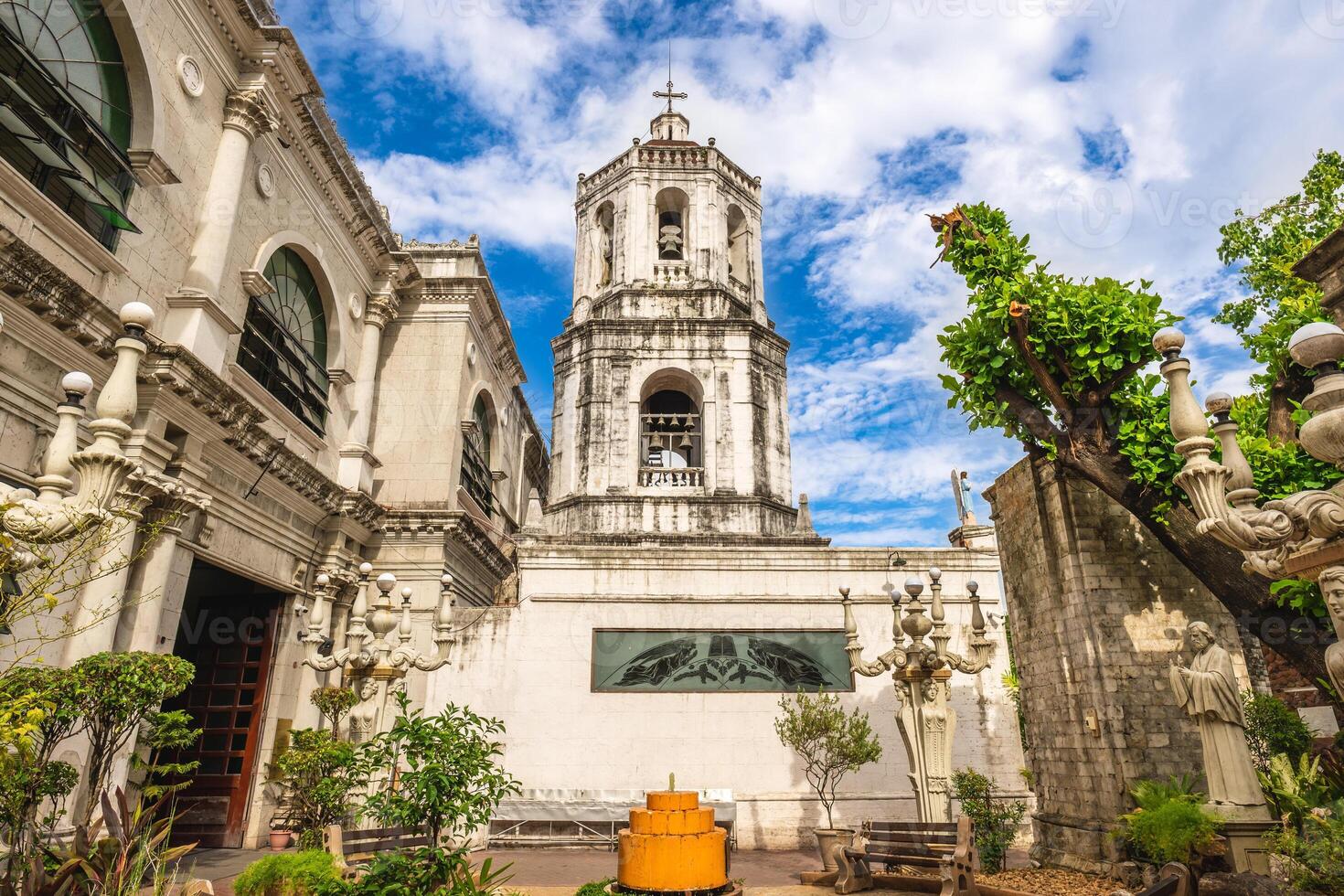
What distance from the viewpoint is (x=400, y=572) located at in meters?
16.1

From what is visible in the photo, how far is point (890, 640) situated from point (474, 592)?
10.2 m

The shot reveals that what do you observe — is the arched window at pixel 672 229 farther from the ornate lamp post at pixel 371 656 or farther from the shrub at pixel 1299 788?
the shrub at pixel 1299 788

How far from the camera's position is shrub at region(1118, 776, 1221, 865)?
8078 millimetres

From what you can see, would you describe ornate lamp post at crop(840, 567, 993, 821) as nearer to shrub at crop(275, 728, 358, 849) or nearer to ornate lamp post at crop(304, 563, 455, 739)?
ornate lamp post at crop(304, 563, 455, 739)

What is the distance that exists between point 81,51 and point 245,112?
2764 millimetres

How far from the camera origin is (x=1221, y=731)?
8.40 meters

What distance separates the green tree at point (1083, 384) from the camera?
9.81 meters

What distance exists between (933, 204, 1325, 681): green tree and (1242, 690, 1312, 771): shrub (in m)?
1.90

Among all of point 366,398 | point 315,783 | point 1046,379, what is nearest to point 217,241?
point 366,398

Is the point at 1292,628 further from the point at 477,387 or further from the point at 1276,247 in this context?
the point at 477,387

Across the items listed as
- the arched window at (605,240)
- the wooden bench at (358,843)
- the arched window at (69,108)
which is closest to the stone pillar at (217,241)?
the arched window at (69,108)

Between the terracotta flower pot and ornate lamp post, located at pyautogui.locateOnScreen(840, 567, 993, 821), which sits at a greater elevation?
ornate lamp post, located at pyautogui.locateOnScreen(840, 567, 993, 821)

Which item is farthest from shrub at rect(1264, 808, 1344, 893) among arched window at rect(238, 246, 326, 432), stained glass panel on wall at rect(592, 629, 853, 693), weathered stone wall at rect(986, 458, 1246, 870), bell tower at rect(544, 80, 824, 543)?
arched window at rect(238, 246, 326, 432)

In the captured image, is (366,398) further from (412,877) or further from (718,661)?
(412,877)
